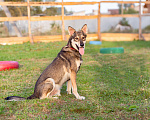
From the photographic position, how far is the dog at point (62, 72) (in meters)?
4.98

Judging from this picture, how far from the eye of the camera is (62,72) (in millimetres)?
5230

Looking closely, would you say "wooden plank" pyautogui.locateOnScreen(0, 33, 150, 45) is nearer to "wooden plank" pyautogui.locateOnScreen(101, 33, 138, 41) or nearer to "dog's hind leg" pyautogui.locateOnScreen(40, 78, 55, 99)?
"wooden plank" pyautogui.locateOnScreen(101, 33, 138, 41)

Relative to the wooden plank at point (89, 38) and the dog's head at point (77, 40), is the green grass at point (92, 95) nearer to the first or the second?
the dog's head at point (77, 40)

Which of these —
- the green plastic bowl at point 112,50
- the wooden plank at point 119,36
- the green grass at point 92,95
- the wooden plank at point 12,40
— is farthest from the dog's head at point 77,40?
the wooden plank at point 119,36

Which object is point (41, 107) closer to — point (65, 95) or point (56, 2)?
point (65, 95)

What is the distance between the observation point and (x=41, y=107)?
4.52 metres

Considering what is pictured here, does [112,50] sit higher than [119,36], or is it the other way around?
[119,36]

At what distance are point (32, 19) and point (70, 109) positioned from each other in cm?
1322

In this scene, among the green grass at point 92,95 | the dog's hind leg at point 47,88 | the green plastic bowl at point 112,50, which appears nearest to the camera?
the green grass at point 92,95

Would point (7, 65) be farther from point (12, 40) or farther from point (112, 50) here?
point (12, 40)

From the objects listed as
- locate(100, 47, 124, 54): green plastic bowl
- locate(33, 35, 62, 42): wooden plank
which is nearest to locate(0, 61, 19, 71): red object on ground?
locate(100, 47, 124, 54): green plastic bowl

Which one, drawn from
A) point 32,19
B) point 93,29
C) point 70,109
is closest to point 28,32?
point 32,19

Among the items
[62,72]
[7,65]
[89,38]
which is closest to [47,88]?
[62,72]

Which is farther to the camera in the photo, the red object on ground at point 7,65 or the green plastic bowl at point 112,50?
the green plastic bowl at point 112,50
